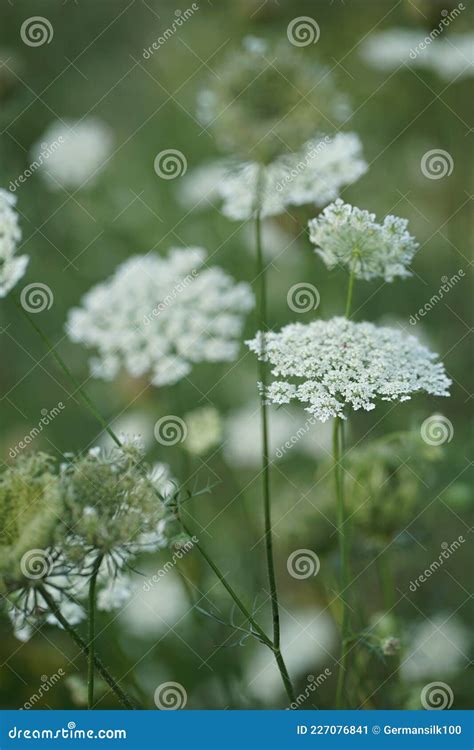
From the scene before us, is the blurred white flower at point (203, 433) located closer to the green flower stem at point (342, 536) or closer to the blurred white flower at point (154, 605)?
the green flower stem at point (342, 536)

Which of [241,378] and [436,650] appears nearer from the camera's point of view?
[436,650]

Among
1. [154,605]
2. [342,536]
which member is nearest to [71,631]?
[342,536]

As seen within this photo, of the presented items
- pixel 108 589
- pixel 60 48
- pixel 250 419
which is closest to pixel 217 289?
pixel 250 419

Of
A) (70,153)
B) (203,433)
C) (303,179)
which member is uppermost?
(303,179)

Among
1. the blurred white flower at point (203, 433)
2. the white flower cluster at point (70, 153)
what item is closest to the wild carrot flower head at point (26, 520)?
the blurred white flower at point (203, 433)

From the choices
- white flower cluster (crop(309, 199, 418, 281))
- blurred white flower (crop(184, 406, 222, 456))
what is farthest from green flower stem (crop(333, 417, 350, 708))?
blurred white flower (crop(184, 406, 222, 456))

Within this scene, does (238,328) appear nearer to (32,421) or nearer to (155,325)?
(155,325)

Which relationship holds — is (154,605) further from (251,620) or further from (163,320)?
(251,620)
